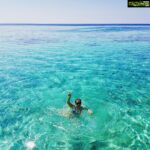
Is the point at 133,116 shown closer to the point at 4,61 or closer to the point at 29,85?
the point at 29,85

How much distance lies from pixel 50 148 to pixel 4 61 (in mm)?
13657

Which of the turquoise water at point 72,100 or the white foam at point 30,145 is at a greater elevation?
the white foam at point 30,145

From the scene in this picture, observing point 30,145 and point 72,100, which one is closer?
point 30,145

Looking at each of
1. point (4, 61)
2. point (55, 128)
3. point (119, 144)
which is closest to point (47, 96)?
point (55, 128)

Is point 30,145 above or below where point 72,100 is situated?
above

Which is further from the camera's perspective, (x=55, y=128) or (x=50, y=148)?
(x=55, y=128)

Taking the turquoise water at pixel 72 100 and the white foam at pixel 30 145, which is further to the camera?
the turquoise water at pixel 72 100

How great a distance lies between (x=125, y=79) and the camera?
43.5 ft

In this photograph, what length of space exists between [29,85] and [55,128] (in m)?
4.94

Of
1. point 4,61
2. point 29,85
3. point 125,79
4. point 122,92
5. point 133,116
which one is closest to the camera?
point 133,116

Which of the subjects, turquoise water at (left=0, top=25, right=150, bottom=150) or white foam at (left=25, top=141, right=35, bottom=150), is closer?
A: white foam at (left=25, top=141, right=35, bottom=150)

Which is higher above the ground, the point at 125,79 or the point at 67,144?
the point at 67,144

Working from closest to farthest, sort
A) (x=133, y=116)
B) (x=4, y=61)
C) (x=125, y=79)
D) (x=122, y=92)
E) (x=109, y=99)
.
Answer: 1. (x=133, y=116)
2. (x=109, y=99)
3. (x=122, y=92)
4. (x=125, y=79)
5. (x=4, y=61)

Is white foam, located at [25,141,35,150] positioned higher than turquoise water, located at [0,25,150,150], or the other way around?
white foam, located at [25,141,35,150]
